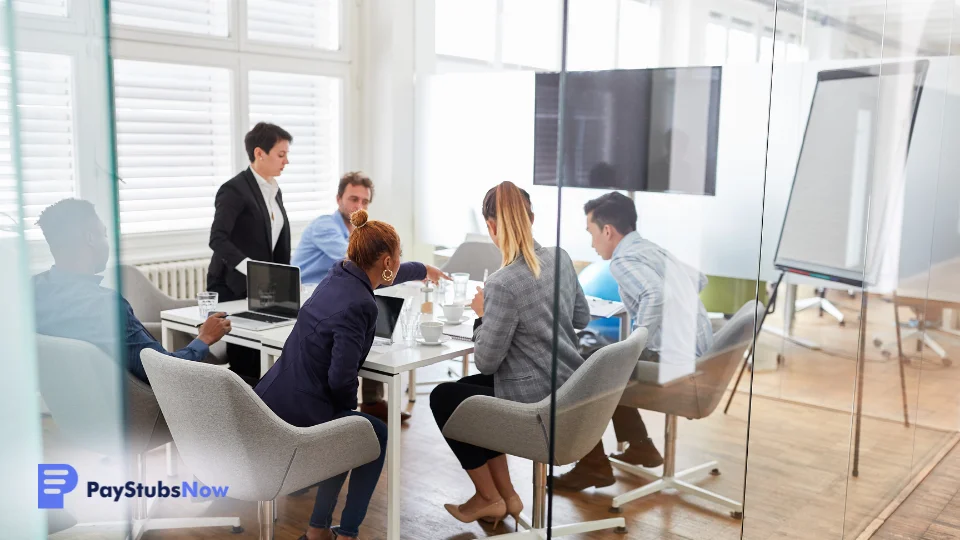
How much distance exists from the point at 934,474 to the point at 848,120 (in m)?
2.06

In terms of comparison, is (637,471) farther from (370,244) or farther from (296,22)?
(296,22)

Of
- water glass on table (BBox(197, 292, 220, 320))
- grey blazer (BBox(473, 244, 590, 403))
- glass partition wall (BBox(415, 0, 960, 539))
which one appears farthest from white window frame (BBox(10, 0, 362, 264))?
grey blazer (BBox(473, 244, 590, 403))

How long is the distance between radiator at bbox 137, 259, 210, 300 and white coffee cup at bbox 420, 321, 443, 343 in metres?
2.36

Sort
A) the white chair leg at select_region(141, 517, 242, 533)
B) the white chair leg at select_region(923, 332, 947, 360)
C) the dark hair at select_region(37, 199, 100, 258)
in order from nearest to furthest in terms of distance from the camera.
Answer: the dark hair at select_region(37, 199, 100, 258)
the white chair leg at select_region(141, 517, 242, 533)
the white chair leg at select_region(923, 332, 947, 360)

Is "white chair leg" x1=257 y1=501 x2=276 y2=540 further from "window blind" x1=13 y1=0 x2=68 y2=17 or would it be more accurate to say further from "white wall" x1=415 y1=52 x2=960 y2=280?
"window blind" x1=13 y1=0 x2=68 y2=17

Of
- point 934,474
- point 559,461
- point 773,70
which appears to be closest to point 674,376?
point 559,461

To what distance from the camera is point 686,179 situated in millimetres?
2346

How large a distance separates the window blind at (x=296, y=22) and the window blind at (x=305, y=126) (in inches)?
9.3

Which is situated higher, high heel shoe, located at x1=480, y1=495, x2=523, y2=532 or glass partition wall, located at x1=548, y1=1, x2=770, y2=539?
glass partition wall, located at x1=548, y1=1, x2=770, y2=539

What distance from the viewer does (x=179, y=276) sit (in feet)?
17.1

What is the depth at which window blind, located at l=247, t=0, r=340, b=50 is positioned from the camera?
18.5 ft

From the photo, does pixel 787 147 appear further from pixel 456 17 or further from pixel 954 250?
pixel 456 17

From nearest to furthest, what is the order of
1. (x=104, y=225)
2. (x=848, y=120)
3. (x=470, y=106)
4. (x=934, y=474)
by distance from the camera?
(x=104, y=225) → (x=848, y=120) → (x=934, y=474) → (x=470, y=106)

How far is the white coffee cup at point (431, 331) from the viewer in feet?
10.5
